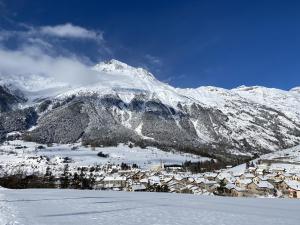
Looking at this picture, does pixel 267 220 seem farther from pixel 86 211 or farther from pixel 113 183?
pixel 113 183

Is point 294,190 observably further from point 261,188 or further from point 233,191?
point 233,191

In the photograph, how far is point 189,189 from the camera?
111 metres

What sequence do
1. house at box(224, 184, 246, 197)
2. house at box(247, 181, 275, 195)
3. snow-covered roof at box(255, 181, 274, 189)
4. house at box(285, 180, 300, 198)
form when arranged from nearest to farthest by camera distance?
house at box(224, 184, 246, 197) → house at box(285, 180, 300, 198) → house at box(247, 181, 275, 195) → snow-covered roof at box(255, 181, 274, 189)

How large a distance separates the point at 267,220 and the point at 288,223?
1.40m

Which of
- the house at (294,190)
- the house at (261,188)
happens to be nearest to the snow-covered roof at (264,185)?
the house at (261,188)

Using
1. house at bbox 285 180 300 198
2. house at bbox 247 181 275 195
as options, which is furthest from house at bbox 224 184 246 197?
house at bbox 285 180 300 198

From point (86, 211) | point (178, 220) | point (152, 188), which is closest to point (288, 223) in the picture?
point (178, 220)

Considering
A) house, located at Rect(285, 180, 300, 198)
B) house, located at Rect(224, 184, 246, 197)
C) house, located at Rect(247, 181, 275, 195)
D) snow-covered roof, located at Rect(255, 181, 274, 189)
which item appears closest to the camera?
house, located at Rect(224, 184, 246, 197)

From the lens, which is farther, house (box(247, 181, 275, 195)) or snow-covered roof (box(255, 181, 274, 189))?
snow-covered roof (box(255, 181, 274, 189))

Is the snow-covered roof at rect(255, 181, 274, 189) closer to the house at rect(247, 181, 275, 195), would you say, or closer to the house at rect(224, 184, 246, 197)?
the house at rect(247, 181, 275, 195)

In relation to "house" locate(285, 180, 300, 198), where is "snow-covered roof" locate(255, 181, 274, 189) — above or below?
above

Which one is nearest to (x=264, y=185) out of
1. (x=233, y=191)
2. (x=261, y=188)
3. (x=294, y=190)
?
(x=261, y=188)

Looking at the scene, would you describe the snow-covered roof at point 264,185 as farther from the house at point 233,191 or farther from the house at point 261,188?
the house at point 233,191

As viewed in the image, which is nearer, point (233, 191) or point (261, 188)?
point (233, 191)
